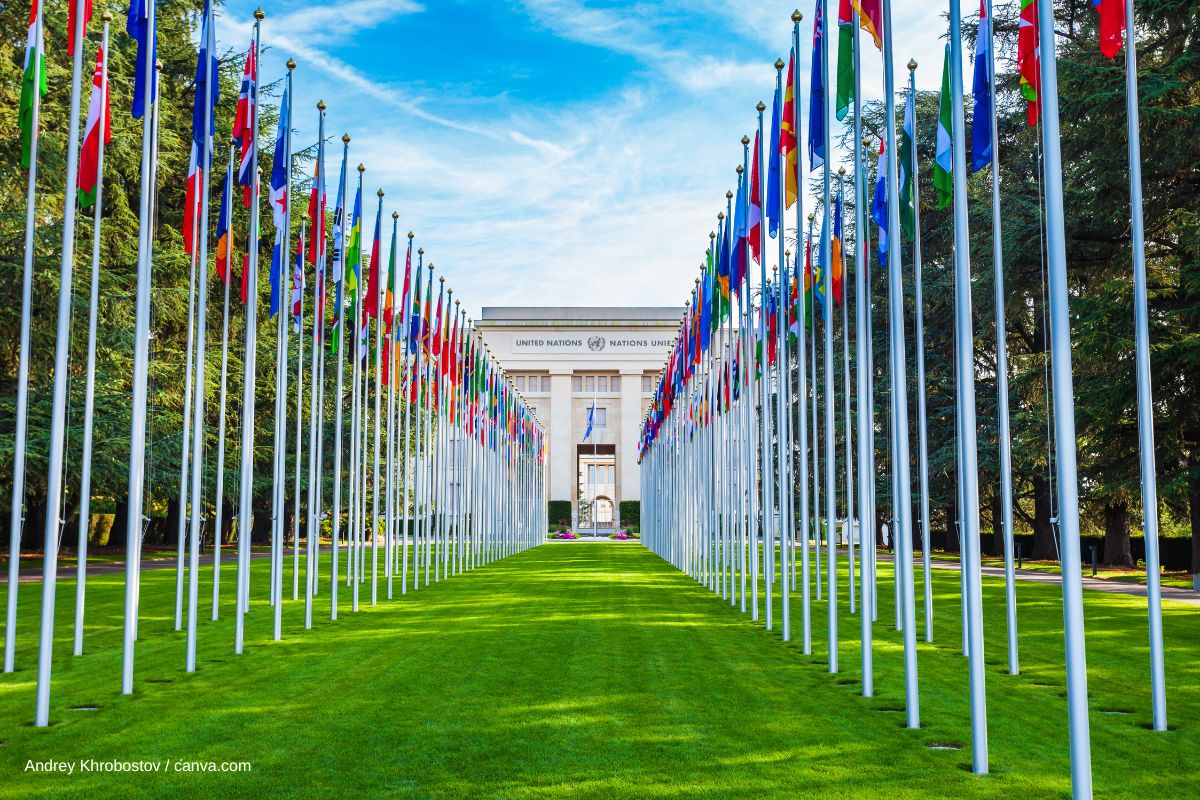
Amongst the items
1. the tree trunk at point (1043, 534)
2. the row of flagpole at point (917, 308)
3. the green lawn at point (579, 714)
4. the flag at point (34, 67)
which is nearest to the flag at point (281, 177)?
the flag at point (34, 67)

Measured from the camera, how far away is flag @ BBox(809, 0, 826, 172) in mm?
12648

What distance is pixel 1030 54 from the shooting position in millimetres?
11055

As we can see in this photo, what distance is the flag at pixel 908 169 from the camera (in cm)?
1362

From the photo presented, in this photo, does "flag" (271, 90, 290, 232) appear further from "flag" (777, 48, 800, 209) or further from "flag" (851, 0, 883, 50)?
"flag" (851, 0, 883, 50)

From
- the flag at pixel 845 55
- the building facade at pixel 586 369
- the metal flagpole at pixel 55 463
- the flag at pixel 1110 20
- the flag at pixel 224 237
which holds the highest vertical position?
the building facade at pixel 586 369

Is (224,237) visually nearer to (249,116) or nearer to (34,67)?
(249,116)

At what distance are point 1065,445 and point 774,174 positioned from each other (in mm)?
9485

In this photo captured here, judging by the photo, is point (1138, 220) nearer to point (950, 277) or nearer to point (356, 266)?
point (356, 266)

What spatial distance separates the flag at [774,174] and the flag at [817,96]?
188cm

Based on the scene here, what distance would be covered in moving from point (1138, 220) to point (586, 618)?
1198 cm

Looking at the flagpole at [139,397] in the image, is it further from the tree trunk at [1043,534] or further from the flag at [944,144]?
the tree trunk at [1043,534]

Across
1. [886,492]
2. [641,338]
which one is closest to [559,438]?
[641,338]

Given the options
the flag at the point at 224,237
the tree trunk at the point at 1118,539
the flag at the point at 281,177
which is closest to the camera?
the flag at the point at 281,177

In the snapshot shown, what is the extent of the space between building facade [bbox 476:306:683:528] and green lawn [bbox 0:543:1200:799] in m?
78.2
